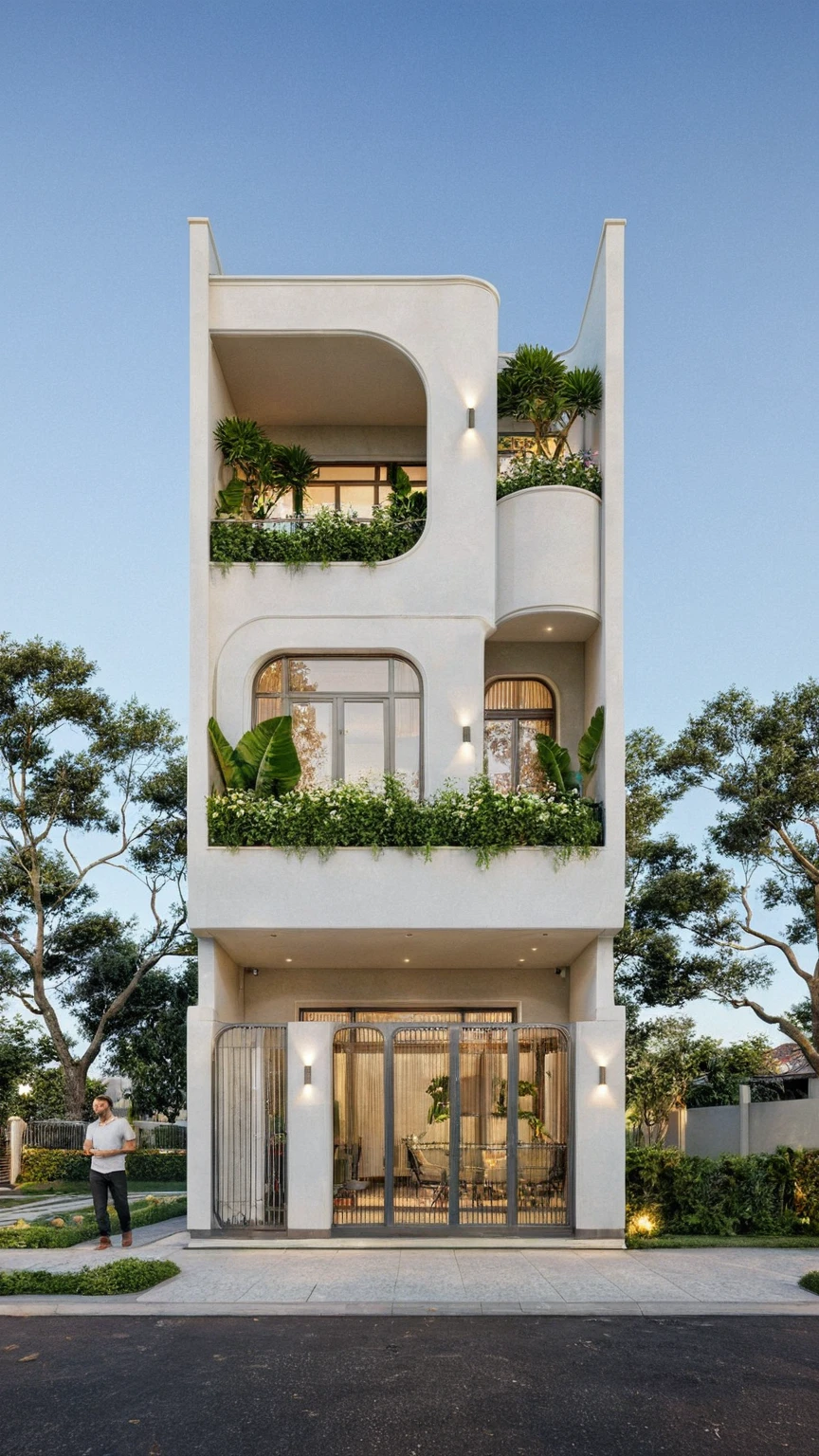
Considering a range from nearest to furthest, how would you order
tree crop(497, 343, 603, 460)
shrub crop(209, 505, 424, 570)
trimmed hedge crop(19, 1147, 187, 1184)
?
1. shrub crop(209, 505, 424, 570)
2. tree crop(497, 343, 603, 460)
3. trimmed hedge crop(19, 1147, 187, 1184)

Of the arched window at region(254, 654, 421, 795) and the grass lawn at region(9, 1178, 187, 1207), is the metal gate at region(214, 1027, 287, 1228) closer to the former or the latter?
the arched window at region(254, 654, 421, 795)

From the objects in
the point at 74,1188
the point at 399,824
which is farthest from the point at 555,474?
the point at 74,1188

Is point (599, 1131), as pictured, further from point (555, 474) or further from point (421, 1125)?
point (555, 474)

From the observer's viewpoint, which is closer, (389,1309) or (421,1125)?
(389,1309)

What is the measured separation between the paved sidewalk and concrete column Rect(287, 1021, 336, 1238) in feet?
1.37

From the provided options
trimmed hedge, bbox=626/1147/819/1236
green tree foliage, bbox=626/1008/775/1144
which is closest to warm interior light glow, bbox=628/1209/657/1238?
trimmed hedge, bbox=626/1147/819/1236

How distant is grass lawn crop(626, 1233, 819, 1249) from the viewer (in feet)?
44.9

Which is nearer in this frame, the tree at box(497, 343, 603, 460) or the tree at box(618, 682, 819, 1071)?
the tree at box(497, 343, 603, 460)

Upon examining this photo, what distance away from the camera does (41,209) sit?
2122 centimetres

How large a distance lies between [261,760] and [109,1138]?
4.82 meters

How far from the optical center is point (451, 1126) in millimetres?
14062

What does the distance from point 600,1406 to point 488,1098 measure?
7.01 meters

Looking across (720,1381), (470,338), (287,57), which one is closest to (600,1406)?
(720,1381)

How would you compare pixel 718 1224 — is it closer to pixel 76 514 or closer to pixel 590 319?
pixel 590 319
